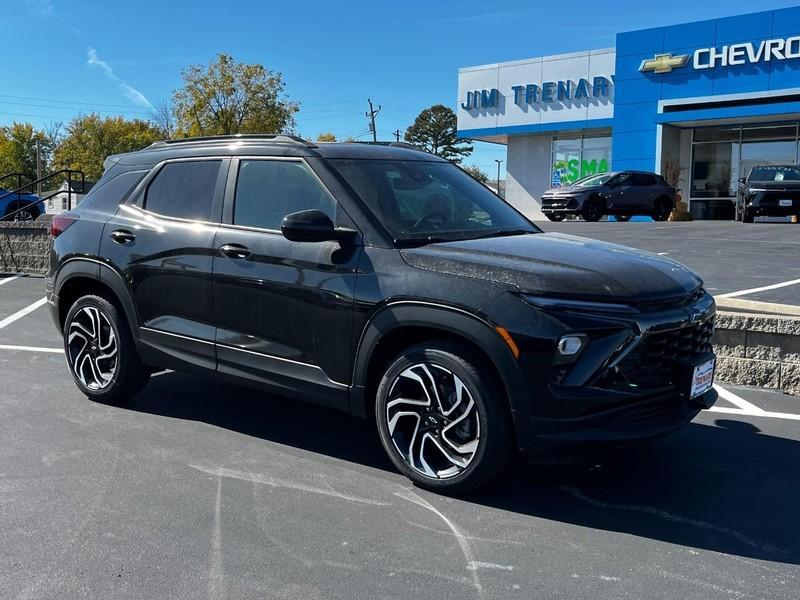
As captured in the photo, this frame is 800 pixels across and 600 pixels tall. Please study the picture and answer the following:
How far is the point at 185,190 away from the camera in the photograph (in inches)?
208

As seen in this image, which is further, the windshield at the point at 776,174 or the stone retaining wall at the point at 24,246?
the windshield at the point at 776,174

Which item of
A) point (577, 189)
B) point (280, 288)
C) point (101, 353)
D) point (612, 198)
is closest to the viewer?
point (280, 288)

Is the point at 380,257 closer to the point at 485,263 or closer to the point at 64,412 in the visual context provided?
the point at 485,263

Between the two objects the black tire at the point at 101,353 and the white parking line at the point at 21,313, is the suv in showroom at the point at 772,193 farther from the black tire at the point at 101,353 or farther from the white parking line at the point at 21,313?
the black tire at the point at 101,353

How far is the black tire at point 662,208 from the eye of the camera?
2528 cm

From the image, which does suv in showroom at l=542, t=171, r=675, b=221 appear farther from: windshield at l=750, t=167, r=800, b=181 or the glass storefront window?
the glass storefront window

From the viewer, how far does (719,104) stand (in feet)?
100

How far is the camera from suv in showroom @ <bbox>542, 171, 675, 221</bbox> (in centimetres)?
2366

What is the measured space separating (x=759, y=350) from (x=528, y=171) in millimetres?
33563

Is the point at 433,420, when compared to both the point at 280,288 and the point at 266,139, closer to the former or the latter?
the point at 280,288

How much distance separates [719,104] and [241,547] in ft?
102

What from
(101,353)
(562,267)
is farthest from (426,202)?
(101,353)

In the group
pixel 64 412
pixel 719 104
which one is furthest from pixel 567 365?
pixel 719 104

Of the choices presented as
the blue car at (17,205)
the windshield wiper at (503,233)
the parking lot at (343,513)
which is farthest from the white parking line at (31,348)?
the blue car at (17,205)
